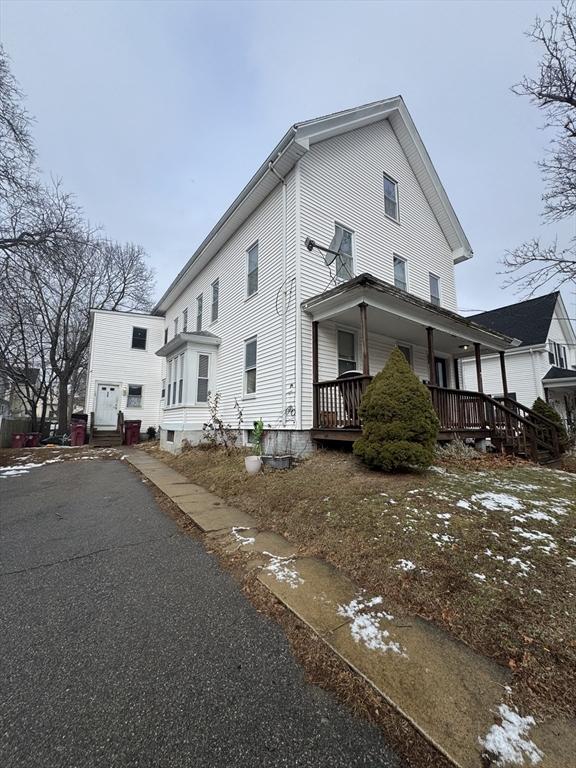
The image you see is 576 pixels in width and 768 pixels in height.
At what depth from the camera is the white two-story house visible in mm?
8031

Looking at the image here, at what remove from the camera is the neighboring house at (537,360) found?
17625 millimetres

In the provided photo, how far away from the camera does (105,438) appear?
52.9ft

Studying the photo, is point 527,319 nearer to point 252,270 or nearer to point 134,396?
point 252,270

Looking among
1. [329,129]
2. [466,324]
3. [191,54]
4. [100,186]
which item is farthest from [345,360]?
[100,186]

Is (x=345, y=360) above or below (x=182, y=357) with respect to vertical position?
below

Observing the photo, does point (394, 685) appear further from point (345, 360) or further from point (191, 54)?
point (191, 54)

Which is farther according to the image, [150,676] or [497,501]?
[497,501]

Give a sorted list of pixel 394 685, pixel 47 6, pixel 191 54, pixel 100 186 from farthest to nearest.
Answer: pixel 100 186 < pixel 191 54 < pixel 47 6 < pixel 394 685

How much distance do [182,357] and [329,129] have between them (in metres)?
8.71

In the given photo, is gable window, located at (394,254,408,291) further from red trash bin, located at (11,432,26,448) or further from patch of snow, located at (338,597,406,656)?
red trash bin, located at (11,432,26,448)

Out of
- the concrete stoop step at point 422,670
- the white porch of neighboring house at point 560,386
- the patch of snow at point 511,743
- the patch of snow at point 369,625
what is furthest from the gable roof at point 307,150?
the patch of snow at point 511,743

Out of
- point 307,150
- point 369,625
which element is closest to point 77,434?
point 307,150

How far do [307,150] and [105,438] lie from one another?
1509 cm

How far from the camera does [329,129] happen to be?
29.7 ft
